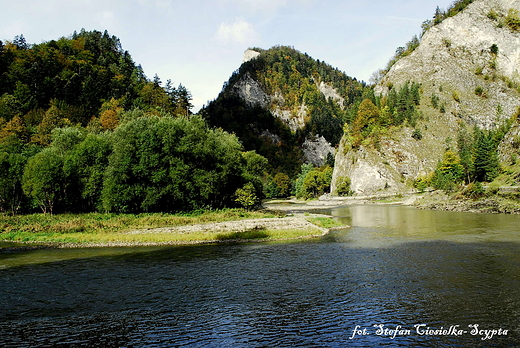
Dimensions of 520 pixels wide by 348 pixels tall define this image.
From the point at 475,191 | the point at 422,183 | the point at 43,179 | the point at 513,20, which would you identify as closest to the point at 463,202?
the point at 475,191

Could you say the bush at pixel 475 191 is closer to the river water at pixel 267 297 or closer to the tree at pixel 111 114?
the river water at pixel 267 297

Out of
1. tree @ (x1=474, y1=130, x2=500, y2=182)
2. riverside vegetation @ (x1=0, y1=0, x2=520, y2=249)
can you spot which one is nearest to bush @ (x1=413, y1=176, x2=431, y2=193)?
riverside vegetation @ (x1=0, y1=0, x2=520, y2=249)

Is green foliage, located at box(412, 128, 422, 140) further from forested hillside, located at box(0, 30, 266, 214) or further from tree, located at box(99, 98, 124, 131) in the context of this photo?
tree, located at box(99, 98, 124, 131)

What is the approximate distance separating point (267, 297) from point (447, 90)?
18304cm

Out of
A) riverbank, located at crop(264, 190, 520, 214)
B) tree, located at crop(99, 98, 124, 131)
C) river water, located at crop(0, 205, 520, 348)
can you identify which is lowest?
riverbank, located at crop(264, 190, 520, 214)

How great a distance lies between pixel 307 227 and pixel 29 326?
3861 centimetres

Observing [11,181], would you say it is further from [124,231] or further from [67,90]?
[67,90]

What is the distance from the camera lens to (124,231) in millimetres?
47000

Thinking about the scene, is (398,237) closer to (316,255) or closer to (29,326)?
(316,255)

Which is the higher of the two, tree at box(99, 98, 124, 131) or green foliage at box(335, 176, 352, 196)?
tree at box(99, 98, 124, 131)

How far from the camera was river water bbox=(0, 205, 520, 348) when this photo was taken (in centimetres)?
1534

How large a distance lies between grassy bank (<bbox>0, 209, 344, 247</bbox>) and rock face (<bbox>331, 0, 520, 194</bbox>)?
325ft

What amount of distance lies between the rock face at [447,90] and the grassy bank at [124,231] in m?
99.0

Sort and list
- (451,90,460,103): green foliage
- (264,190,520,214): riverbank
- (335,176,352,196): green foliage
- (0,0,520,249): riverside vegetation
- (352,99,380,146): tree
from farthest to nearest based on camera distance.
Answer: (451,90,460,103): green foliage, (352,99,380,146): tree, (335,176,352,196): green foliage, (264,190,520,214): riverbank, (0,0,520,249): riverside vegetation
